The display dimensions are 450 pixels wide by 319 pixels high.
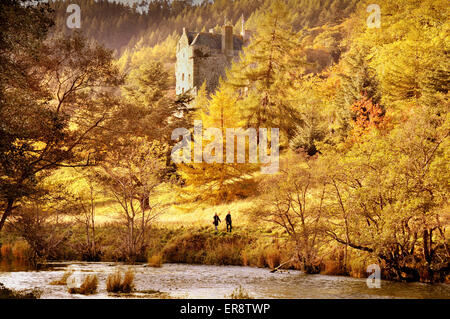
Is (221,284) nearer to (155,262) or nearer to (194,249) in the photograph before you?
(155,262)

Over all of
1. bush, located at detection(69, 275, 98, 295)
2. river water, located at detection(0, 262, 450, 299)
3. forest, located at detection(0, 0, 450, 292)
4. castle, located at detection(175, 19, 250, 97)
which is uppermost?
castle, located at detection(175, 19, 250, 97)

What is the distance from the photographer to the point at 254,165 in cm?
3466

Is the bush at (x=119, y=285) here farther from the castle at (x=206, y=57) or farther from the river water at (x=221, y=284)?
the castle at (x=206, y=57)

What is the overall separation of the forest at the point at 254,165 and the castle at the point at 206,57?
31.4m

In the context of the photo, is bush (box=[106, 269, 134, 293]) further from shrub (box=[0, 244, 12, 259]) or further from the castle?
the castle

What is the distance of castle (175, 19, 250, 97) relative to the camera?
75.9 meters

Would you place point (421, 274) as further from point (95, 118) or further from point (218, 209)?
point (218, 209)

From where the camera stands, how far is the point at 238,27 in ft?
512

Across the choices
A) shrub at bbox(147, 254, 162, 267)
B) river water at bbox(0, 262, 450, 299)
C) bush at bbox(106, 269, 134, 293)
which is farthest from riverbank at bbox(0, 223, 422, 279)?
bush at bbox(106, 269, 134, 293)

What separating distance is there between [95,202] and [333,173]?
1300 inches

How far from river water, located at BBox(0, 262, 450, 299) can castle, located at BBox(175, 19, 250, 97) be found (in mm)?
54039

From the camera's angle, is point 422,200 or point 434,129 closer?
point 422,200

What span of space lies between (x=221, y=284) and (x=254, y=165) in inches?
675
